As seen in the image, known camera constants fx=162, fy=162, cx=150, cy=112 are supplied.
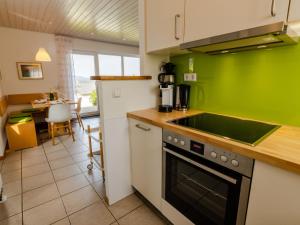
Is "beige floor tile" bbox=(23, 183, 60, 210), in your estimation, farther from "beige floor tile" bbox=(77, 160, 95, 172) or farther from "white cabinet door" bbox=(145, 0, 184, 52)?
"white cabinet door" bbox=(145, 0, 184, 52)

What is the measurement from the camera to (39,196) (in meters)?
1.76

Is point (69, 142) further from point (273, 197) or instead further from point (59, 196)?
point (273, 197)

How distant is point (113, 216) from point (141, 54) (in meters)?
1.63

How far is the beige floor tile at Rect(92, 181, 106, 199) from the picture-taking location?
1.78 m

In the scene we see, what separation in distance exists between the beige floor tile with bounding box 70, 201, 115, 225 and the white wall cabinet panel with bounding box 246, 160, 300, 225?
3.87 ft

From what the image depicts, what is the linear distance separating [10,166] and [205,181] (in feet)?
8.99

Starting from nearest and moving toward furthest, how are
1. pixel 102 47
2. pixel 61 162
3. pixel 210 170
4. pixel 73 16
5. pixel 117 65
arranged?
pixel 210 170, pixel 61 162, pixel 73 16, pixel 102 47, pixel 117 65

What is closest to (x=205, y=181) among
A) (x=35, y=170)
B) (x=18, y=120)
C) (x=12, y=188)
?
(x=12, y=188)

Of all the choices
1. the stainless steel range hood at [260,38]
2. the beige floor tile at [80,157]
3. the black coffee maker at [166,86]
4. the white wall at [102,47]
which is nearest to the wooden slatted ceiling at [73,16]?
the white wall at [102,47]

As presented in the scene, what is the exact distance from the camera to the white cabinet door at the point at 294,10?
2.58ft

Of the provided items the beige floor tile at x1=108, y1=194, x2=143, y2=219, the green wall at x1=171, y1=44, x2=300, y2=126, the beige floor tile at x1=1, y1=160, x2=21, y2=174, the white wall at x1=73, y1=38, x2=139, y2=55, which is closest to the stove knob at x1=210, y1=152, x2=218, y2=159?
the green wall at x1=171, y1=44, x2=300, y2=126

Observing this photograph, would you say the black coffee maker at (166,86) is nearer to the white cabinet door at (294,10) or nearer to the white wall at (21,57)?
the white cabinet door at (294,10)

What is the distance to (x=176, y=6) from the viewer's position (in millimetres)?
1297

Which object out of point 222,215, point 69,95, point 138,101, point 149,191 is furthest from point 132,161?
point 69,95
